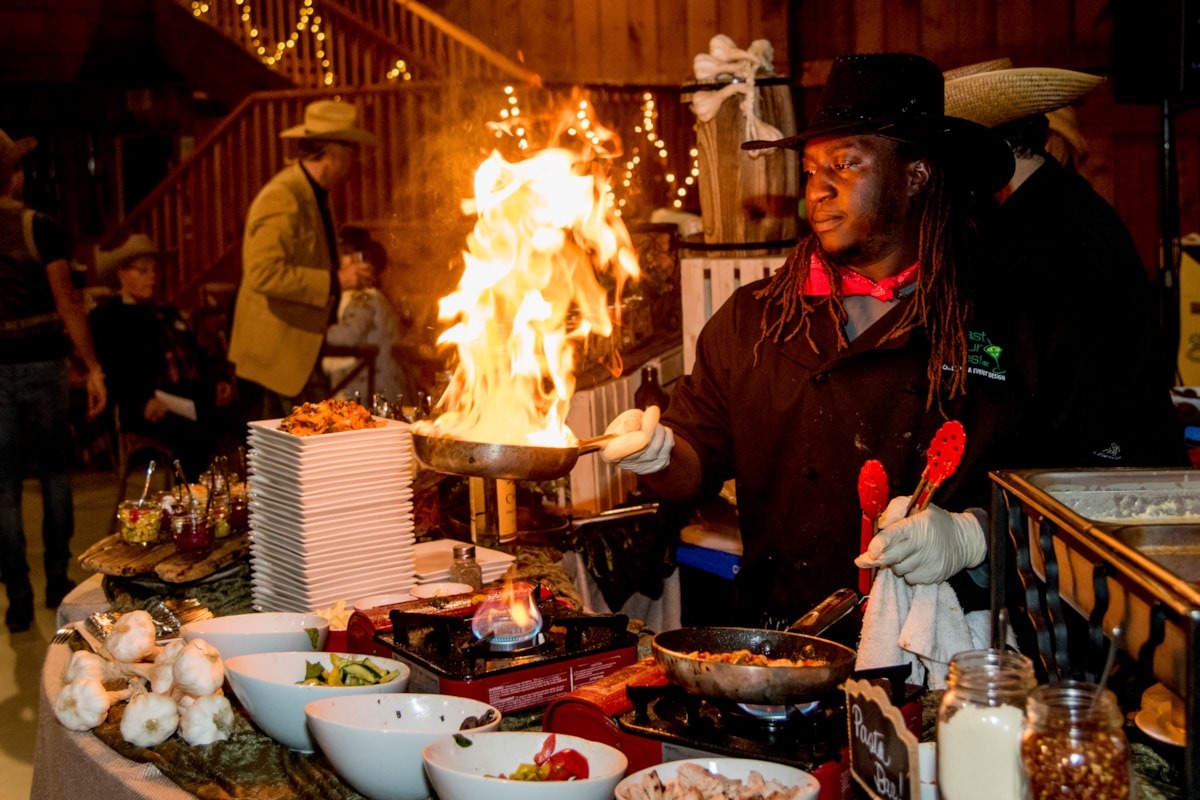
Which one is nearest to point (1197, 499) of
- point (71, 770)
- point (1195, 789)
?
point (1195, 789)

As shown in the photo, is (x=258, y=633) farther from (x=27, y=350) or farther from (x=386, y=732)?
(x=27, y=350)

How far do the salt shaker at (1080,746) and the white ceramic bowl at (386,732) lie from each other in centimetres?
92

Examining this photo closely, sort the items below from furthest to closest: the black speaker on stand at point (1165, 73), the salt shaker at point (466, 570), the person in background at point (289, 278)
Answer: the person in background at point (289, 278), the black speaker on stand at point (1165, 73), the salt shaker at point (466, 570)

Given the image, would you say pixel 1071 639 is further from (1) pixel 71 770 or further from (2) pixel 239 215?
(2) pixel 239 215

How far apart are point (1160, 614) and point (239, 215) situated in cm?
1181

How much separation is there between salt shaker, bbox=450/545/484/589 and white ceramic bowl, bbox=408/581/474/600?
0.61 ft

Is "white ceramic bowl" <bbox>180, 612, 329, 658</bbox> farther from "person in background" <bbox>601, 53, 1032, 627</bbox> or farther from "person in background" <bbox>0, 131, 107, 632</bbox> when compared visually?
"person in background" <bbox>0, 131, 107, 632</bbox>

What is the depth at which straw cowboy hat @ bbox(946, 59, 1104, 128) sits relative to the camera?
11.8 feet

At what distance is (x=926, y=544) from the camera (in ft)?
8.11

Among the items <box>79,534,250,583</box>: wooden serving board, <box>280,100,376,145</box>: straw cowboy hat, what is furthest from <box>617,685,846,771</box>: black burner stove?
<box>280,100,376,145</box>: straw cowboy hat

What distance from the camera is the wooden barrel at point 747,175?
14.5ft

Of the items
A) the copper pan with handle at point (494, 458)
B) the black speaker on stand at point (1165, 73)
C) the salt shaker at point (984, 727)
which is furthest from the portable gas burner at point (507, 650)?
the black speaker on stand at point (1165, 73)

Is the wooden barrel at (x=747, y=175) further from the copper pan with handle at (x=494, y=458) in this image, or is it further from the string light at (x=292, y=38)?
the string light at (x=292, y=38)

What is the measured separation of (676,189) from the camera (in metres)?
10.4
